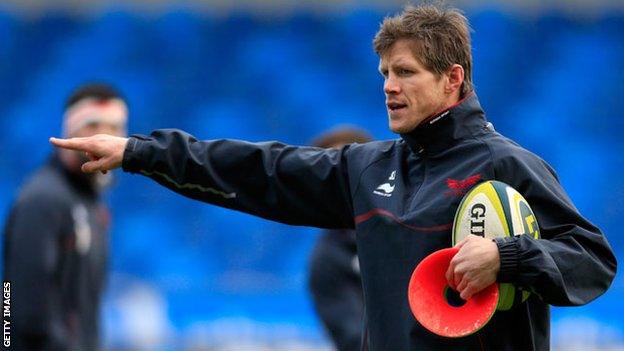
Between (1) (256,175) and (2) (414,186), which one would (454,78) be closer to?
(2) (414,186)

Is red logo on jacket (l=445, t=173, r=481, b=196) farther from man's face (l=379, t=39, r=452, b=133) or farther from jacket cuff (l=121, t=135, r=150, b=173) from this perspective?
jacket cuff (l=121, t=135, r=150, b=173)

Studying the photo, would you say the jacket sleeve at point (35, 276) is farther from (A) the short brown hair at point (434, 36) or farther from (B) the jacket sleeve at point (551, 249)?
(B) the jacket sleeve at point (551, 249)

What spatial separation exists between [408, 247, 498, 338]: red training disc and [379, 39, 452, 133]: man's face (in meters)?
0.57

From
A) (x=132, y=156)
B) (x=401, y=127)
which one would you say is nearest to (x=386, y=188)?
(x=401, y=127)

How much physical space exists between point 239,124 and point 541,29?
3.30 meters

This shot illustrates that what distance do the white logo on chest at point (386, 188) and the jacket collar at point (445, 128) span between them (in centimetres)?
13

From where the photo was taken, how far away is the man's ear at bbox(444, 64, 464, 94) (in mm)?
4727

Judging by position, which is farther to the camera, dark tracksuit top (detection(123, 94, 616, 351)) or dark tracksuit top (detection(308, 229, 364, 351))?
dark tracksuit top (detection(308, 229, 364, 351))

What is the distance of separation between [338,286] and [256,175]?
6.96 ft

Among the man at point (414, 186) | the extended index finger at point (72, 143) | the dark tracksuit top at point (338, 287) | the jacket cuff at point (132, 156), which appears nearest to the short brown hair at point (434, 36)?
the man at point (414, 186)

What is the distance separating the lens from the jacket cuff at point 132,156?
481 centimetres

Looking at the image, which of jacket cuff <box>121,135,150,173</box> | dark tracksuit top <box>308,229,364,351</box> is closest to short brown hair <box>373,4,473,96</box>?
jacket cuff <box>121,135,150,173</box>

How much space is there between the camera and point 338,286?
7.01 m

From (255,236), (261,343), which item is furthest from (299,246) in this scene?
(261,343)
